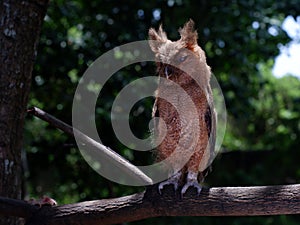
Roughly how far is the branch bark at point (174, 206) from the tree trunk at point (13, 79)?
0.42 meters

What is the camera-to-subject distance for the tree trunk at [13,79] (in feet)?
11.4

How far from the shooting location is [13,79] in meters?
3.52

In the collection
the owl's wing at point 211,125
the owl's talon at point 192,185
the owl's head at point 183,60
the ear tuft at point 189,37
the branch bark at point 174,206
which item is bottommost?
the branch bark at point 174,206

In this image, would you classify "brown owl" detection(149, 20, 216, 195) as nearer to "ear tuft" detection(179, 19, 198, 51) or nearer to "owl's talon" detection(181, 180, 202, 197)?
"ear tuft" detection(179, 19, 198, 51)

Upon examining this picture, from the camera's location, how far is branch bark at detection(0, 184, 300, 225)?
2.60 m

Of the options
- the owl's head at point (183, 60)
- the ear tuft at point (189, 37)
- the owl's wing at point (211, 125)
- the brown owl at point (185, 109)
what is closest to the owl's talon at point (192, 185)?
the brown owl at point (185, 109)

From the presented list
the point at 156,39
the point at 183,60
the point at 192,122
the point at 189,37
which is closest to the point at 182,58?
the point at 183,60

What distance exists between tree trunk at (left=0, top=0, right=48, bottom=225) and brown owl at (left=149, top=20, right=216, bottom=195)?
2.94ft

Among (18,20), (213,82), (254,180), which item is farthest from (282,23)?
(18,20)

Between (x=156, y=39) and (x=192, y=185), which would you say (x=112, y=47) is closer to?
(x=156, y=39)

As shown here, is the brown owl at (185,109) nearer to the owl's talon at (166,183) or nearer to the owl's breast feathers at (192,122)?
the owl's breast feathers at (192,122)

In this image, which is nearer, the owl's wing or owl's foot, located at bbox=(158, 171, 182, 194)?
owl's foot, located at bbox=(158, 171, 182, 194)

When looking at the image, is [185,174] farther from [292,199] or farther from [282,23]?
[282,23]

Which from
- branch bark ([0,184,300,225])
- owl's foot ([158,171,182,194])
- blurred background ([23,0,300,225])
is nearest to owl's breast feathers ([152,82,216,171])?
owl's foot ([158,171,182,194])
